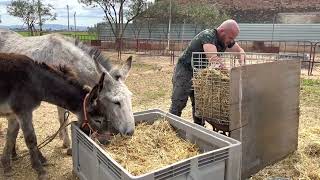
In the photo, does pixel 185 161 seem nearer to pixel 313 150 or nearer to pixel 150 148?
pixel 150 148

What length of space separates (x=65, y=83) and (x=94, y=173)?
49.3 inches

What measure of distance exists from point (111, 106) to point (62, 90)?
68 centimetres

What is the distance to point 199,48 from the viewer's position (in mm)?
4840

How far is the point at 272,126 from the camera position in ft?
15.0

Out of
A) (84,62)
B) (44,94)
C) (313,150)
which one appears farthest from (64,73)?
(313,150)

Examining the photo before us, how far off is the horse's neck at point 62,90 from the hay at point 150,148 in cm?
71

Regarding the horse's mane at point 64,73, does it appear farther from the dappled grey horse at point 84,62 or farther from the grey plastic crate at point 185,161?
the grey plastic crate at point 185,161

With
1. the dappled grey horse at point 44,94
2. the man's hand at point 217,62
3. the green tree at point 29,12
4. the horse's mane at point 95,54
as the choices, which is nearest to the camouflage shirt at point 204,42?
the man's hand at point 217,62

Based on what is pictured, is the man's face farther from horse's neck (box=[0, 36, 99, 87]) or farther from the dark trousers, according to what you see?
horse's neck (box=[0, 36, 99, 87])

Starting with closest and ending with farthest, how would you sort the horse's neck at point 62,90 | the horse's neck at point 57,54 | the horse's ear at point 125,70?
the horse's neck at point 62,90, the horse's ear at point 125,70, the horse's neck at point 57,54

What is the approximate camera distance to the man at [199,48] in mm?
4633

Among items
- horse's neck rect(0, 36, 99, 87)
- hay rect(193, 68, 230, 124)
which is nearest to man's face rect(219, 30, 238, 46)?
hay rect(193, 68, 230, 124)

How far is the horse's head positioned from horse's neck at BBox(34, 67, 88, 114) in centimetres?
22

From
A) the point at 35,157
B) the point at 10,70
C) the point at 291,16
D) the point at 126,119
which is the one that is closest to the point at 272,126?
the point at 126,119
